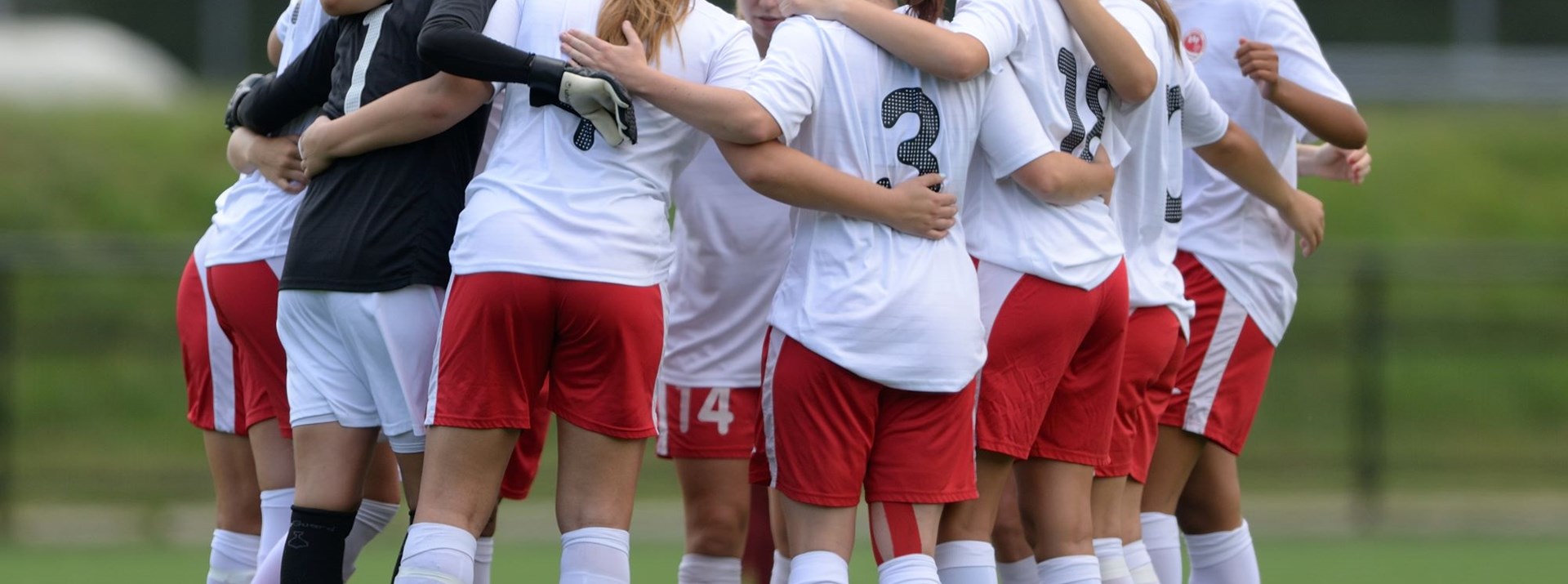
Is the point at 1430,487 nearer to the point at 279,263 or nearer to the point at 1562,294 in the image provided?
the point at 1562,294

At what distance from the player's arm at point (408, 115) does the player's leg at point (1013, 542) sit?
1720 mm

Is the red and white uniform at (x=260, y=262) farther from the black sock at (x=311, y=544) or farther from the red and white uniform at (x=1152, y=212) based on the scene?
the red and white uniform at (x=1152, y=212)

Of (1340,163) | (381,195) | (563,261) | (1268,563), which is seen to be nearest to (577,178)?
(563,261)

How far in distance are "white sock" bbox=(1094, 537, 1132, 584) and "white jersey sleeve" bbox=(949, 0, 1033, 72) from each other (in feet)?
4.01

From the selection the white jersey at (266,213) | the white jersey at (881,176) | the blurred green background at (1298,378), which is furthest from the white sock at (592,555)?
the blurred green background at (1298,378)

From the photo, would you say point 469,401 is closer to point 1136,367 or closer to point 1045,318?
point 1045,318

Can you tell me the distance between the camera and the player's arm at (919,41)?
367 cm

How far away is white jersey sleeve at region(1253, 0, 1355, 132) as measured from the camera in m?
4.81

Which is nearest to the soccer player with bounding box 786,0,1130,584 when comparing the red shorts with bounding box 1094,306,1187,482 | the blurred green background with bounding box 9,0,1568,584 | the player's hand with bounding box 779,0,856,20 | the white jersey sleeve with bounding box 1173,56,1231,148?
the player's hand with bounding box 779,0,856,20

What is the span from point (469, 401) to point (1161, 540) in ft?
6.88

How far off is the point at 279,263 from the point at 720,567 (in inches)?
56.7

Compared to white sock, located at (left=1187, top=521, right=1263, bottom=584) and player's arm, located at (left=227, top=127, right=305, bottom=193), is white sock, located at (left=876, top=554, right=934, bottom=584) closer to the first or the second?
white sock, located at (left=1187, top=521, right=1263, bottom=584)

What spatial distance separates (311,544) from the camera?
3.97 m

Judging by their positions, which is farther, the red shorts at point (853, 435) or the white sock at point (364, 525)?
the white sock at point (364, 525)
